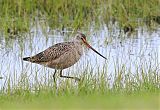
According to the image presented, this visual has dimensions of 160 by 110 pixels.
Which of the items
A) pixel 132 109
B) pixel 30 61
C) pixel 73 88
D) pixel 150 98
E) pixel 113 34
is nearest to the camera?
pixel 132 109

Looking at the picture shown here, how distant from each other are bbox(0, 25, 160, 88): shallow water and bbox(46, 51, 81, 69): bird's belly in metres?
0.11

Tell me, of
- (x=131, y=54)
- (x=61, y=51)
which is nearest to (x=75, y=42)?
(x=61, y=51)

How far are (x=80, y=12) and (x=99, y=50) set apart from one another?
3.05 metres

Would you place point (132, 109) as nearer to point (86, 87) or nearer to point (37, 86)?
point (86, 87)

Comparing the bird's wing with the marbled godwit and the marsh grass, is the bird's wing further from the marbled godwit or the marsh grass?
the marsh grass

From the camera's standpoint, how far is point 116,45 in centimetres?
1344

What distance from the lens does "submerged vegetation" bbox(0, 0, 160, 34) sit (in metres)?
15.4

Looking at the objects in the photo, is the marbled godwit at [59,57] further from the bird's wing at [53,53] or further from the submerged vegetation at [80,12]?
the submerged vegetation at [80,12]

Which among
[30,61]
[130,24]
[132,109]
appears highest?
[130,24]

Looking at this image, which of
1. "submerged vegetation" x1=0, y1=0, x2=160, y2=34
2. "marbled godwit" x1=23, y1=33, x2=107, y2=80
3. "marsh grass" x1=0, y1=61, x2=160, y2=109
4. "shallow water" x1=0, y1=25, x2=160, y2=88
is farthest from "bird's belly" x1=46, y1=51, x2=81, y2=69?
"submerged vegetation" x1=0, y1=0, x2=160, y2=34

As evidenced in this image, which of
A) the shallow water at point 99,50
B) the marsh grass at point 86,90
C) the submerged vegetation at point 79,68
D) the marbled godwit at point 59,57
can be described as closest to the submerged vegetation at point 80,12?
the submerged vegetation at point 79,68

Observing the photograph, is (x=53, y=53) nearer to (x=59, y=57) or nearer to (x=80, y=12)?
(x=59, y=57)

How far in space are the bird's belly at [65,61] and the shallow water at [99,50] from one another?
11 centimetres

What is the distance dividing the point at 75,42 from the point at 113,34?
3680 millimetres
